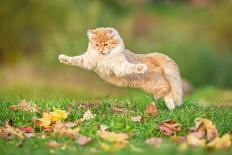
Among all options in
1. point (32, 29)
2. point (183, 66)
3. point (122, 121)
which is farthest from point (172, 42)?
point (122, 121)

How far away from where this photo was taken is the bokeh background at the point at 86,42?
16547 millimetres

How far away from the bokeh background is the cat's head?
7264mm

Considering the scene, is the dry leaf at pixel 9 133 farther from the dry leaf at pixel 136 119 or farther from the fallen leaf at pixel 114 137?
the dry leaf at pixel 136 119

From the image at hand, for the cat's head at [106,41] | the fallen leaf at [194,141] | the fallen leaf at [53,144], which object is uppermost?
the cat's head at [106,41]

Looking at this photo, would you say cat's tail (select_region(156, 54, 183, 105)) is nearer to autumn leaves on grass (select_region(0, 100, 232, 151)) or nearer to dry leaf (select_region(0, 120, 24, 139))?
autumn leaves on grass (select_region(0, 100, 232, 151))

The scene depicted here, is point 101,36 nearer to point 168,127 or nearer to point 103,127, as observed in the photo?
point 103,127

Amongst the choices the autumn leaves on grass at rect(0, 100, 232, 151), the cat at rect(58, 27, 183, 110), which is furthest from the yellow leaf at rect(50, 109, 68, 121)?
the cat at rect(58, 27, 183, 110)

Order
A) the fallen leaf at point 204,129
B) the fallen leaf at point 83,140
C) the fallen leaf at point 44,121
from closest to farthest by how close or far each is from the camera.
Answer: the fallen leaf at point 83,140
the fallen leaf at point 204,129
the fallen leaf at point 44,121

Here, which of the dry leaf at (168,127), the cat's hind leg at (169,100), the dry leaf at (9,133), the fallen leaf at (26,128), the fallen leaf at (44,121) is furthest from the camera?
the cat's hind leg at (169,100)

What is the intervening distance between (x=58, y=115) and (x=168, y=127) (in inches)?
47.9

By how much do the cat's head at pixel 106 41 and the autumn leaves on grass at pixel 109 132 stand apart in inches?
32.4

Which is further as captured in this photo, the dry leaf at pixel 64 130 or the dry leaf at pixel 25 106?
the dry leaf at pixel 25 106

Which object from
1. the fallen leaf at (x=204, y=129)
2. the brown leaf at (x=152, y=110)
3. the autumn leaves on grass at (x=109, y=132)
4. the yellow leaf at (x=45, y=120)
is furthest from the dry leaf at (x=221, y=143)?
the yellow leaf at (x=45, y=120)

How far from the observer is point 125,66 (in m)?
7.57
